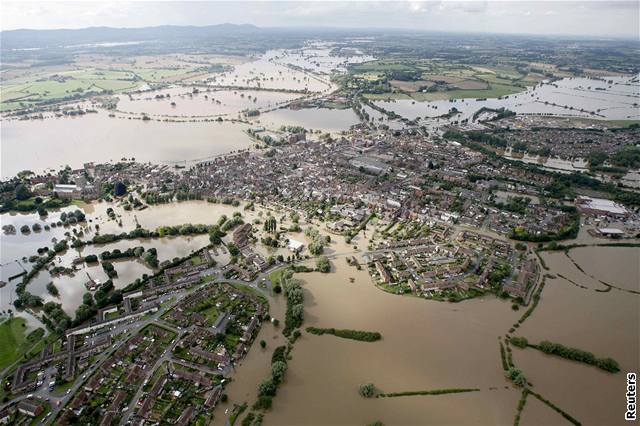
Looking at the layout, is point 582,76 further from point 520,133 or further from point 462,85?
point 520,133

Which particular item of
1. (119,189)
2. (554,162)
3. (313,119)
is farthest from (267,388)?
(313,119)

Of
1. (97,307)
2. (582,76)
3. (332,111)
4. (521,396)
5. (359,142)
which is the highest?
(582,76)

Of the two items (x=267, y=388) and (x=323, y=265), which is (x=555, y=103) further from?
(x=267, y=388)

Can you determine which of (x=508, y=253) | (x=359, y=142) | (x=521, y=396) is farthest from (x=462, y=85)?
(x=521, y=396)

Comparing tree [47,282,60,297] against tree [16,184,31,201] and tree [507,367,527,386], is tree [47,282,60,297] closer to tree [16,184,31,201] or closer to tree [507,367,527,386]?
tree [16,184,31,201]

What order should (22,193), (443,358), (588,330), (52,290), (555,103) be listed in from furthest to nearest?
(555,103), (22,193), (52,290), (588,330), (443,358)

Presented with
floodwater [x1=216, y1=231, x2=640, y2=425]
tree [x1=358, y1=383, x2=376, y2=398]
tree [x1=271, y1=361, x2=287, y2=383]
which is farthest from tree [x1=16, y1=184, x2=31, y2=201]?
tree [x1=358, y1=383, x2=376, y2=398]

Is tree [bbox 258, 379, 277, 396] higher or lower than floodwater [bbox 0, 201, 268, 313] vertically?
lower
